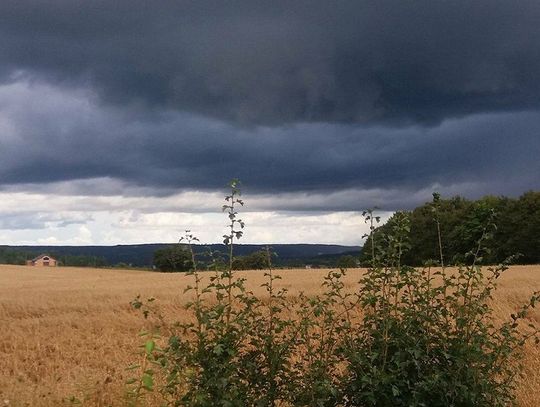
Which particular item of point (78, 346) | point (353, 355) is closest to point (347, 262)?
point (353, 355)

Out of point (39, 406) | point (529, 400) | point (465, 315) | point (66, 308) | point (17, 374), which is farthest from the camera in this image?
point (66, 308)

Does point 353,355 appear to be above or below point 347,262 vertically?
below

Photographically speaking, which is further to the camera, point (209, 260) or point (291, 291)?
point (291, 291)

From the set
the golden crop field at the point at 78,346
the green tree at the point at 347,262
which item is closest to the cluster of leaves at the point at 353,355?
the green tree at the point at 347,262

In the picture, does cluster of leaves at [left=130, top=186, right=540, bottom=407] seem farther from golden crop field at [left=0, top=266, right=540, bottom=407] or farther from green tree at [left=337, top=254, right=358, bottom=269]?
golden crop field at [left=0, top=266, right=540, bottom=407]

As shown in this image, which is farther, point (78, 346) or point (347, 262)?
point (78, 346)

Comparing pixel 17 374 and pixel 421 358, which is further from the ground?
pixel 421 358

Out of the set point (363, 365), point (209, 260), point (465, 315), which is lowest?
point (363, 365)

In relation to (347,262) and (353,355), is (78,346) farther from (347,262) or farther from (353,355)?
(353,355)

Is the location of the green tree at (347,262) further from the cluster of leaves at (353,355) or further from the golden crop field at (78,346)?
the golden crop field at (78,346)

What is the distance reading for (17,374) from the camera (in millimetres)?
14297

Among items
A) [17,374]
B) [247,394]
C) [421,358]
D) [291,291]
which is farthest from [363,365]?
[291,291]

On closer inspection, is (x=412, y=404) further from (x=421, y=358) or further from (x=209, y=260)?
(x=209, y=260)

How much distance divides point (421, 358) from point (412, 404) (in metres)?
0.49
